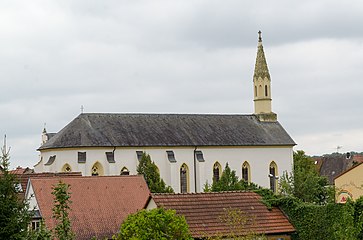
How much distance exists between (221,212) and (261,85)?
50520 millimetres

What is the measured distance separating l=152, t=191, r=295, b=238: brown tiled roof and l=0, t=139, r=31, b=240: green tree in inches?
386

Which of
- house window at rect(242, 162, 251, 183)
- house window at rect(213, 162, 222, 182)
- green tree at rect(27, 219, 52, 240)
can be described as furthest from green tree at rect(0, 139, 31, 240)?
house window at rect(242, 162, 251, 183)

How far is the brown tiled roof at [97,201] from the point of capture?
37812 millimetres

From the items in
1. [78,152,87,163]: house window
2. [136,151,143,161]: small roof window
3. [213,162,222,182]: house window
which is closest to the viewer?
[78,152,87,163]: house window

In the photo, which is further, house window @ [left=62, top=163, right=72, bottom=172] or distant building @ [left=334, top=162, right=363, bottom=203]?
house window @ [left=62, top=163, right=72, bottom=172]

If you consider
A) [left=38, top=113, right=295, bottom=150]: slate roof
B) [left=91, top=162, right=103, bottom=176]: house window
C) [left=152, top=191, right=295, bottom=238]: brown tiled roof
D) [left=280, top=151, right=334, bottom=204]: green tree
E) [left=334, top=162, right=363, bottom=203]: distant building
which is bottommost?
[left=152, top=191, right=295, bottom=238]: brown tiled roof

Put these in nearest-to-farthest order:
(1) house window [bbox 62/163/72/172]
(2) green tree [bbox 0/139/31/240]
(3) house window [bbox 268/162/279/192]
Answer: (2) green tree [bbox 0/139/31/240] → (1) house window [bbox 62/163/72/172] → (3) house window [bbox 268/162/279/192]

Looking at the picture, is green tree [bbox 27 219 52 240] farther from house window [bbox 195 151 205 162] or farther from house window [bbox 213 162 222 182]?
house window [bbox 213 162 222 182]

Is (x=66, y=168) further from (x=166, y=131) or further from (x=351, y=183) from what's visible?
(x=351, y=183)

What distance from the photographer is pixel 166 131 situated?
71000 mm

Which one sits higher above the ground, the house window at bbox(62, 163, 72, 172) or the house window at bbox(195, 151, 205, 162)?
the house window at bbox(195, 151, 205, 162)

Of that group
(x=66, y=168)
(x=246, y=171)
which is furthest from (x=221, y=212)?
(x=246, y=171)

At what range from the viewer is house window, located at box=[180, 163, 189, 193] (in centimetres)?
7056

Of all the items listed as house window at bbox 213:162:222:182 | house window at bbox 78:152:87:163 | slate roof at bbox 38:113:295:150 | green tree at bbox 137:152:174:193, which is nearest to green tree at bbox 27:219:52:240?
green tree at bbox 137:152:174:193
